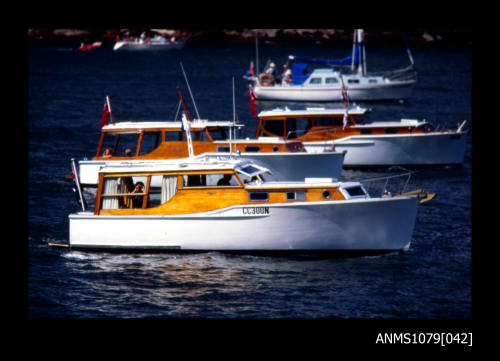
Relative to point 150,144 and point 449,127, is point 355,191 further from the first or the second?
point 449,127

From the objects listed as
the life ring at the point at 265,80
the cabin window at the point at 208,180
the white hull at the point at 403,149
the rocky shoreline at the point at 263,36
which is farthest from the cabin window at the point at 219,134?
the rocky shoreline at the point at 263,36

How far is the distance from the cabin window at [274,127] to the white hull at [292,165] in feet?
12.4

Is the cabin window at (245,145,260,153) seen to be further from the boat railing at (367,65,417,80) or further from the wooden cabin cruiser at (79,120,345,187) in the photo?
the boat railing at (367,65,417,80)

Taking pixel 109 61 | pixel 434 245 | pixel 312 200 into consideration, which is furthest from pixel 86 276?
pixel 109 61

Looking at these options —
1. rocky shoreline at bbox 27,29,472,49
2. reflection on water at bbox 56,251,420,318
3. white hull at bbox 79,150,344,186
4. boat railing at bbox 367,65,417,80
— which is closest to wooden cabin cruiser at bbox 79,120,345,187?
white hull at bbox 79,150,344,186

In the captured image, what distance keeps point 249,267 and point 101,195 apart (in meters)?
4.79

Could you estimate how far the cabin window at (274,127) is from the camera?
36906 millimetres

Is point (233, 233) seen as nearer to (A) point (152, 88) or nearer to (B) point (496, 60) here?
(B) point (496, 60)

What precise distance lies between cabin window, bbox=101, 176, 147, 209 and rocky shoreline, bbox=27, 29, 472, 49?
117 m

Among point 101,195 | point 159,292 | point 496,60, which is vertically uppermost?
point 496,60

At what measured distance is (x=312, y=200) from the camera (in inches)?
907

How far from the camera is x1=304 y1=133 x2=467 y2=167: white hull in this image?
38.3 m

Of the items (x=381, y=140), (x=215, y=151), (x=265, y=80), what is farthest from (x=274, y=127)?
(x=265, y=80)

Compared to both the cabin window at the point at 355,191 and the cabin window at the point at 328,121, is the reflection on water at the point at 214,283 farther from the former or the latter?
the cabin window at the point at 328,121
